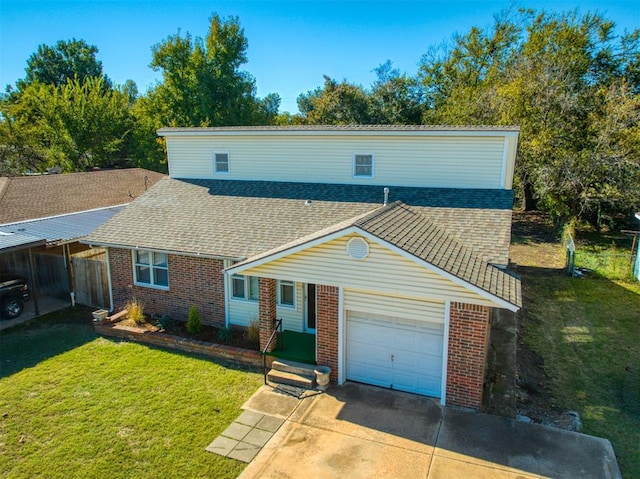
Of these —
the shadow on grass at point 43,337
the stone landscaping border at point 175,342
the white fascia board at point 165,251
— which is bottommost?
the shadow on grass at point 43,337

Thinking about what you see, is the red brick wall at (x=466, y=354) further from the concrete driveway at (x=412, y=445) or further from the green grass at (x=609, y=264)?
the green grass at (x=609, y=264)

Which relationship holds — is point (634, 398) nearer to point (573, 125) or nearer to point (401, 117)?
point (573, 125)

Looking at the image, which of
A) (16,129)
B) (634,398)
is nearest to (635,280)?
(634,398)

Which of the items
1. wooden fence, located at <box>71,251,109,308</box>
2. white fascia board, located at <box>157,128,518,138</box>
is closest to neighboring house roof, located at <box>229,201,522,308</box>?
white fascia board, located at <box>157,128,518,138</box>

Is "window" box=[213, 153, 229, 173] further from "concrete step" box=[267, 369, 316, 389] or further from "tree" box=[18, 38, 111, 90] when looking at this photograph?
"tree" box=[18, 38, 111, 90]

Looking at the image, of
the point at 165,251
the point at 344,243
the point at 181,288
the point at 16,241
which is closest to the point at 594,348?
the point at 344,243

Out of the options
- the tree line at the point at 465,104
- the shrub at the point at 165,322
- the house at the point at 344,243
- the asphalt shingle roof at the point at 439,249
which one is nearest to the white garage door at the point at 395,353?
the house at the point at 344,243
